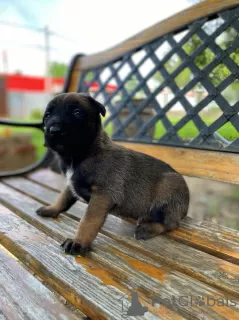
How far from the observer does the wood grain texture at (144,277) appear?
3.16 ft

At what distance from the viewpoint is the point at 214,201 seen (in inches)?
119

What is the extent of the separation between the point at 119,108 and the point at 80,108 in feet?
4.01

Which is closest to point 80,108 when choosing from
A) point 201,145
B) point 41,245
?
point 41,245

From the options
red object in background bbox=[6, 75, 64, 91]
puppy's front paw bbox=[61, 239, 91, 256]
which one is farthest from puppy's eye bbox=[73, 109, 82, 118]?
red object in background bbox=[6, 75, 64, 91]

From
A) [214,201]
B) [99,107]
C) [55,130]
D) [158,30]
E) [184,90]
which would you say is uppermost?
[158,30]

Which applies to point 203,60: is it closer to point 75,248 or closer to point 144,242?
point 144,242

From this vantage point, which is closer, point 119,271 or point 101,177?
point 119,271

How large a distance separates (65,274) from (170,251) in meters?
0.48

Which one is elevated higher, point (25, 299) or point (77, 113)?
point (77, 113)

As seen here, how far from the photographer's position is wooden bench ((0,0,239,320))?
1.00 metres

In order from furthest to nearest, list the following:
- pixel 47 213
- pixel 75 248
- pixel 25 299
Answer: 1. pixel 47 213
2. pixel 75 248
3. pixel 25 299

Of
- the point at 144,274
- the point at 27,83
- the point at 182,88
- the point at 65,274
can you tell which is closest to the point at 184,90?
the point at 182,88

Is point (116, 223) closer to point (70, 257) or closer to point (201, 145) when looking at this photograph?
point (70, 257)

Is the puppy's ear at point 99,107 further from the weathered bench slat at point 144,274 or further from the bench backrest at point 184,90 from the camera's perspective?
the bench backrest at point 184,90
